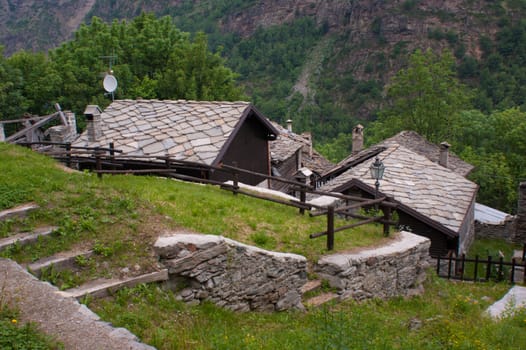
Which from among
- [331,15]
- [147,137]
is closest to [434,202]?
[147,137]

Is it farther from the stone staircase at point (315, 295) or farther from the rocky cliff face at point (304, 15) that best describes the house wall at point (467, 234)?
the rocky cliff face at point (304, 15)

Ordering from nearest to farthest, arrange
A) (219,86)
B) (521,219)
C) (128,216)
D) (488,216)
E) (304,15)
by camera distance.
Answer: (128,216) → (521,219) → (488,216) → (219,86) → (304,15)

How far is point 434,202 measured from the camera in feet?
→ 59.3

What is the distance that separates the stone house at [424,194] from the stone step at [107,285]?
9974mm

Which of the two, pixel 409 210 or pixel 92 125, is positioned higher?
pixel 92 125

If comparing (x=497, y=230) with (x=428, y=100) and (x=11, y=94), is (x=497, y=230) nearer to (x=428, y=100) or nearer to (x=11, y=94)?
(x=428, y=100)

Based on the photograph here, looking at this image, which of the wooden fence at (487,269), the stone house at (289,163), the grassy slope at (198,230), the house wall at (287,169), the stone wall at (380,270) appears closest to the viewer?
the grassy slope at (198,230)

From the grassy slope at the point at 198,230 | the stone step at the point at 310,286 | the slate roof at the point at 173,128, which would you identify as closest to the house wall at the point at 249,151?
the slate roof at the point at 173,128

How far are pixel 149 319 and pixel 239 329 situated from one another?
1.32m

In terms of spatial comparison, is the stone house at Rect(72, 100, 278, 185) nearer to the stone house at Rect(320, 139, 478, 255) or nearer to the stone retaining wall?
the stone house at Rect(320, 139, 478, 255)

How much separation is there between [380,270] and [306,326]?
3075 mm

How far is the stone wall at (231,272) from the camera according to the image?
7.04 m

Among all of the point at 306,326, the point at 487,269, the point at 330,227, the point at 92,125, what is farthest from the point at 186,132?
the point at 487,269

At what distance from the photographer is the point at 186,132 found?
53.4ft
